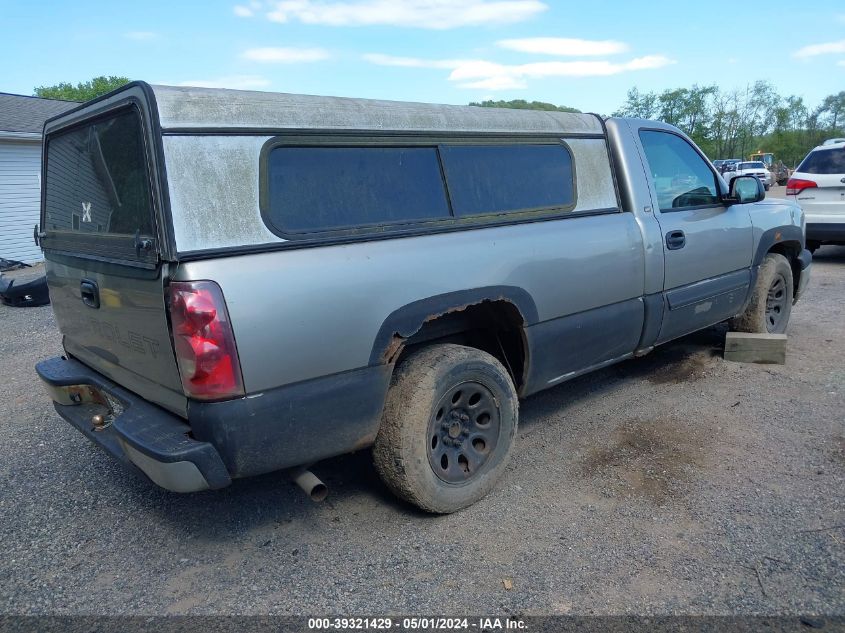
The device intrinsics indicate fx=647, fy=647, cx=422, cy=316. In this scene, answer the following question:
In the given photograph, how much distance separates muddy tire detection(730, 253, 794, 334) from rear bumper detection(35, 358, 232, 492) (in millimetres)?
4537

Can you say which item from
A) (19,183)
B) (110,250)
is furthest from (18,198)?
(110,250)

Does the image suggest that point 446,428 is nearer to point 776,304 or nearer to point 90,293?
point 90,293

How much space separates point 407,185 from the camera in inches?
123

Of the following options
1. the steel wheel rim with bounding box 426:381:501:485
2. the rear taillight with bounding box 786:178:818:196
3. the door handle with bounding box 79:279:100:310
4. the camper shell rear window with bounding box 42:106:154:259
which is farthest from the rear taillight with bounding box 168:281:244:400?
the rear taillight with bounding box 786:178:818:196

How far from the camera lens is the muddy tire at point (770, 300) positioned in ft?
17.6

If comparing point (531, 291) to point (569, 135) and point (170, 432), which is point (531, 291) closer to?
point (569, 135)

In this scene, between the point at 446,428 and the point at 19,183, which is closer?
the point at 446,428

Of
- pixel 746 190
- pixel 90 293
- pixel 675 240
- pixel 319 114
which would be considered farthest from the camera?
pixel 746 190

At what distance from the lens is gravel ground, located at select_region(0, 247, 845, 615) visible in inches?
103

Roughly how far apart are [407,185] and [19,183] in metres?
15.4

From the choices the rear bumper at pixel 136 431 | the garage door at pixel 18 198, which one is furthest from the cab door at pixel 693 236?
the garage door at pixel 18 198

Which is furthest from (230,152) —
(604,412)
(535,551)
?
(604,412)

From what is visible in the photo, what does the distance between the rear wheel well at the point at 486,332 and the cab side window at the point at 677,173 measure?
1.54m

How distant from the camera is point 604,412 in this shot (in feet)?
14.7
